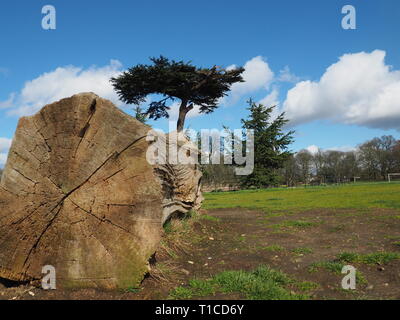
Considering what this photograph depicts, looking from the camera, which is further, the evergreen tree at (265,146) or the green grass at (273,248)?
the evergreen tree at (265,146)

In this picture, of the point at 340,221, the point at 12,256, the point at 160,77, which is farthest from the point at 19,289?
the point at 160,77

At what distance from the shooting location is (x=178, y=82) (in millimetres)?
17656

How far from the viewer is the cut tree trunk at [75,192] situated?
384 centimetres

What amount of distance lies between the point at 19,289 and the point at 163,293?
1.89 m

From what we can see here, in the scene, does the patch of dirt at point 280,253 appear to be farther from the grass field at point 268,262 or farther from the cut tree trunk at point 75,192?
the cut tree trunk at point 75,192

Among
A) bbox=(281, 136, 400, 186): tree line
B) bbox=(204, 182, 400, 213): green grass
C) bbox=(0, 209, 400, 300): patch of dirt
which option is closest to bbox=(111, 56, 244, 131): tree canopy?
bbox=(204, 182, 400, 213): green grass

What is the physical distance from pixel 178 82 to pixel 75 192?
14632 mm

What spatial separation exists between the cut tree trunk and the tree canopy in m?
13.8

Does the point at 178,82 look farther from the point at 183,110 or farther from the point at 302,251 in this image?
the point at 302,251

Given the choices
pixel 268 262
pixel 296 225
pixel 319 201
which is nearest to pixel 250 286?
pixel 268 262

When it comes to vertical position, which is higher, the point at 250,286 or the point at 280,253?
the point at 250,286

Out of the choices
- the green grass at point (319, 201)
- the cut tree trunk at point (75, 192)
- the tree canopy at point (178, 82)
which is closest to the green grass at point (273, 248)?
the cut tree trunk at point (75, 192)

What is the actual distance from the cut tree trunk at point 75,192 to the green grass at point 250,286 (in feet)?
2.39
